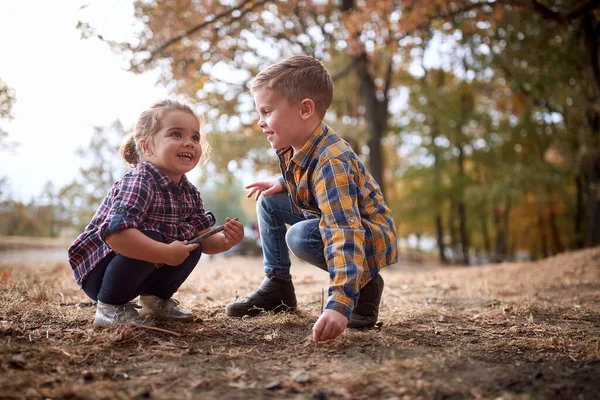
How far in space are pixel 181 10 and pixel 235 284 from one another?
4.33 meters

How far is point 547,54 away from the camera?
979 cm

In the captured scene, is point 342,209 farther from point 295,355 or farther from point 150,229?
point 150,229

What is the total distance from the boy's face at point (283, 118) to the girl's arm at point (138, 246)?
778 mm

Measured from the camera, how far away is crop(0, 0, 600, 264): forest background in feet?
22.8

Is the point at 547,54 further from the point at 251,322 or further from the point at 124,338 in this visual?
the point at 124,338

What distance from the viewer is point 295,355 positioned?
6.61 ft

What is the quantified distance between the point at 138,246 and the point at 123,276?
0.77 ft

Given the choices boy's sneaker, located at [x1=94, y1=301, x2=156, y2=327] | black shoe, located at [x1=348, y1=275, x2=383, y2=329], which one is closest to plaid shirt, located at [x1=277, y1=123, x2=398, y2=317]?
black shoe, located at [x1=348, y1=275, x2=383, y2=329]

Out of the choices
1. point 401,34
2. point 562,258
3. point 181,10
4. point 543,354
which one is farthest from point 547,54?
point 543,354

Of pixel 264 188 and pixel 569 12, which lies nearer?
pixel 264 188

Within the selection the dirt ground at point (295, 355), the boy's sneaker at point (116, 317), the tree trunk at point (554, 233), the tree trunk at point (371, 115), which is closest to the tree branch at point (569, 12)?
the tree trunk at point (371, 115)

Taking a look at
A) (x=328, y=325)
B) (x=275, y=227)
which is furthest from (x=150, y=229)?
(x=328, y=325)

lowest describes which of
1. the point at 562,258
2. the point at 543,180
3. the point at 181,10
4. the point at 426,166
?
the point at 562,258

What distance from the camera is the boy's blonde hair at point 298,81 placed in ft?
8.07
